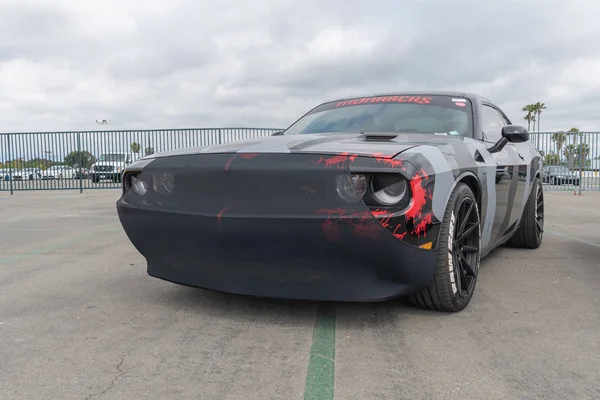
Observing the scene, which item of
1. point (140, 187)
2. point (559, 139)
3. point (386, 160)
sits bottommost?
point (140, 187)

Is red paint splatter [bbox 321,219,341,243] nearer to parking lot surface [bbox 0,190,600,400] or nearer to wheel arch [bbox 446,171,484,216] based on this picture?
parking lot surface [bbox 0,190,600,400]

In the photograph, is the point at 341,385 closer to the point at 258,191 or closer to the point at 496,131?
the point at 258,191

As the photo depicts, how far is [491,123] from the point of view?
397cm

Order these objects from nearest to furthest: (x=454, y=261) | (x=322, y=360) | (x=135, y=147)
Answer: (x=322, y=360)
(x=454, y=261)
(x=135, y=147)

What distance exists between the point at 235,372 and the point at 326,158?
3.43 feet

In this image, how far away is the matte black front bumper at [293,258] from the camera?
2275mm

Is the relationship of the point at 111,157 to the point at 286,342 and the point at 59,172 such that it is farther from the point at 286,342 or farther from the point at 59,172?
the point at 286,342

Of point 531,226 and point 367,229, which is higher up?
point 367,229

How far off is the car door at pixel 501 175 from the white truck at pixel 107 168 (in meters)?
13.2

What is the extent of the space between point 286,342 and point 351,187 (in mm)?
834

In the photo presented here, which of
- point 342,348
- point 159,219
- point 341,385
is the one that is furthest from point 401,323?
point 159,219

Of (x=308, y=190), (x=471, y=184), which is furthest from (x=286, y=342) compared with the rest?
(x=471, y=184)

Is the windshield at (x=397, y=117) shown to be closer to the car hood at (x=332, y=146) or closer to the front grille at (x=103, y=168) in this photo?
the car hood at (x=332, y=146)

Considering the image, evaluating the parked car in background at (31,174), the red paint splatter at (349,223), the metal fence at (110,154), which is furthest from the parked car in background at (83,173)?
the red paint splatter at (349,223)
